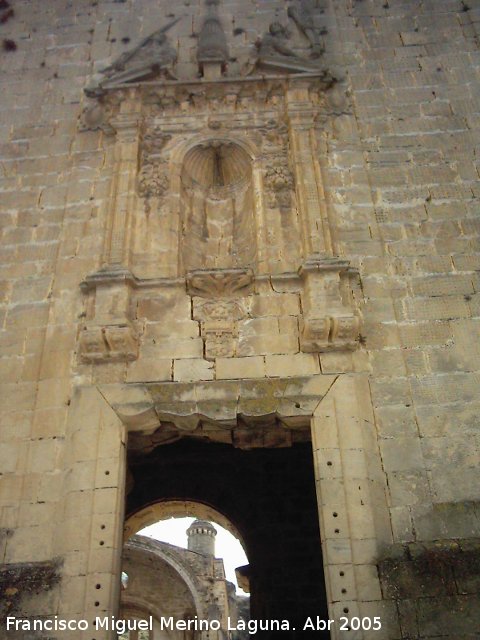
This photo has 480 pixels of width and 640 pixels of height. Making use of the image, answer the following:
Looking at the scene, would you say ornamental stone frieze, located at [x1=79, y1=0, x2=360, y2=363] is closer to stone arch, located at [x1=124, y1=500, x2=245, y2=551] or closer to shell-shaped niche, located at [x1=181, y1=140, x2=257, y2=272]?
shell-shaped niche, located at [x1=181, y1=140, x2=257, y2=272]

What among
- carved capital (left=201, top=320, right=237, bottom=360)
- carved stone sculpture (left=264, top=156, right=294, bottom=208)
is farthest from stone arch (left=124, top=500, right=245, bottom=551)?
carved stone sculpture (left=264, top=156, right=294, bottom=208)

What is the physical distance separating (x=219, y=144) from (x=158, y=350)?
352 centimetres

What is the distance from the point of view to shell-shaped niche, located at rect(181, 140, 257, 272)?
8.84 meters

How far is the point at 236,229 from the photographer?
9.19m

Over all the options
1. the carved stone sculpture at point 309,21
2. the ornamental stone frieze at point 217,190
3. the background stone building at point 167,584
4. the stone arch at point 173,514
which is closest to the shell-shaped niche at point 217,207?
the ornamental stone frieze at point 217,190

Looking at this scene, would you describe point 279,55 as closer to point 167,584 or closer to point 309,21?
point 309,21

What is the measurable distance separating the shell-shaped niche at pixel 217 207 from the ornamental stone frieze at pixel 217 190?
0.06ft

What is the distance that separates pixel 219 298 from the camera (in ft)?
25.3

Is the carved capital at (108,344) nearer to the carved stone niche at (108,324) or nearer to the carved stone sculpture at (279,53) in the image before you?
the carved stone niche at (108,324)

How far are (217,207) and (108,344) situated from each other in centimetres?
312

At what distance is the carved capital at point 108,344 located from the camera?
286 inches

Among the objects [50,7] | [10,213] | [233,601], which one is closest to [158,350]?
[10,213]

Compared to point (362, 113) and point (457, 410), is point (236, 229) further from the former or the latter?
point (457, 410)

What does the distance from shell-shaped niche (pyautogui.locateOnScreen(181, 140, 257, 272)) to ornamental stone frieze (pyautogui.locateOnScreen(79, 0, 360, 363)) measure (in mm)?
18
